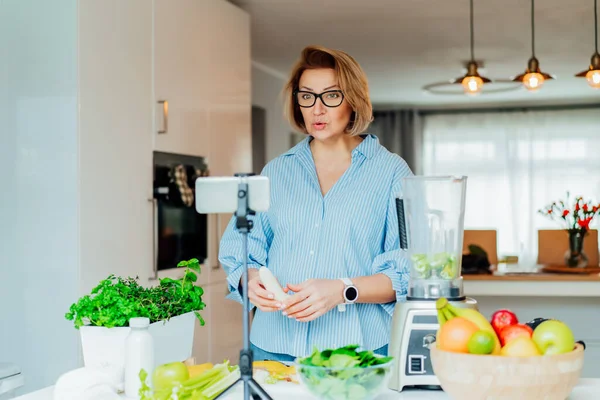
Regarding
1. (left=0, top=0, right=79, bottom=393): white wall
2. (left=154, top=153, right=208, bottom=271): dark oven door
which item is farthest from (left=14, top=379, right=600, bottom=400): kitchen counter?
(left=154, top=153, right=208, bottom=271): dark oven door

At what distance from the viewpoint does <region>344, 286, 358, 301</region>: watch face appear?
1808 millimetres

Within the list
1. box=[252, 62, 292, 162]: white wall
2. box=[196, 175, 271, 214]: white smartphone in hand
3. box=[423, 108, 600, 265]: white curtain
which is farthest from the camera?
box=[423, 108, 600, 265]: white curtain

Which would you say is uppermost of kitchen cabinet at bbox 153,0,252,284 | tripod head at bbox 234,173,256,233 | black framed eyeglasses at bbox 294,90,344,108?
kitchen cabinet at bbox 153,0,252,284

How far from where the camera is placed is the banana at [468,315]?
128cm

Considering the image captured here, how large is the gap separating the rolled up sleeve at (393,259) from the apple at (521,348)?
0.54 metres

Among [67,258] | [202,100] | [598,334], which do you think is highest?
[202,100]

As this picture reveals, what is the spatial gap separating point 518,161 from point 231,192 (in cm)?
839

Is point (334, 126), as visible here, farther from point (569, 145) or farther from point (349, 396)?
point (569, 145)

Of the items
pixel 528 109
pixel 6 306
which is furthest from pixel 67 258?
pixel 528 109

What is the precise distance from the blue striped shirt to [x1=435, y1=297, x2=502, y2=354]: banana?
53cm

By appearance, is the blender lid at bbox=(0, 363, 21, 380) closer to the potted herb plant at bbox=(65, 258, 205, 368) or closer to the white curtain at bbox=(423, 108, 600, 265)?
the potted herb plant at bbox=(65, 258, 205, 368)

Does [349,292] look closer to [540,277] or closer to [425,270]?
[425,270]

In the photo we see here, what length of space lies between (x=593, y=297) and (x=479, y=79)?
1.52m

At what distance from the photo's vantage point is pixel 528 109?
30.3 ft
